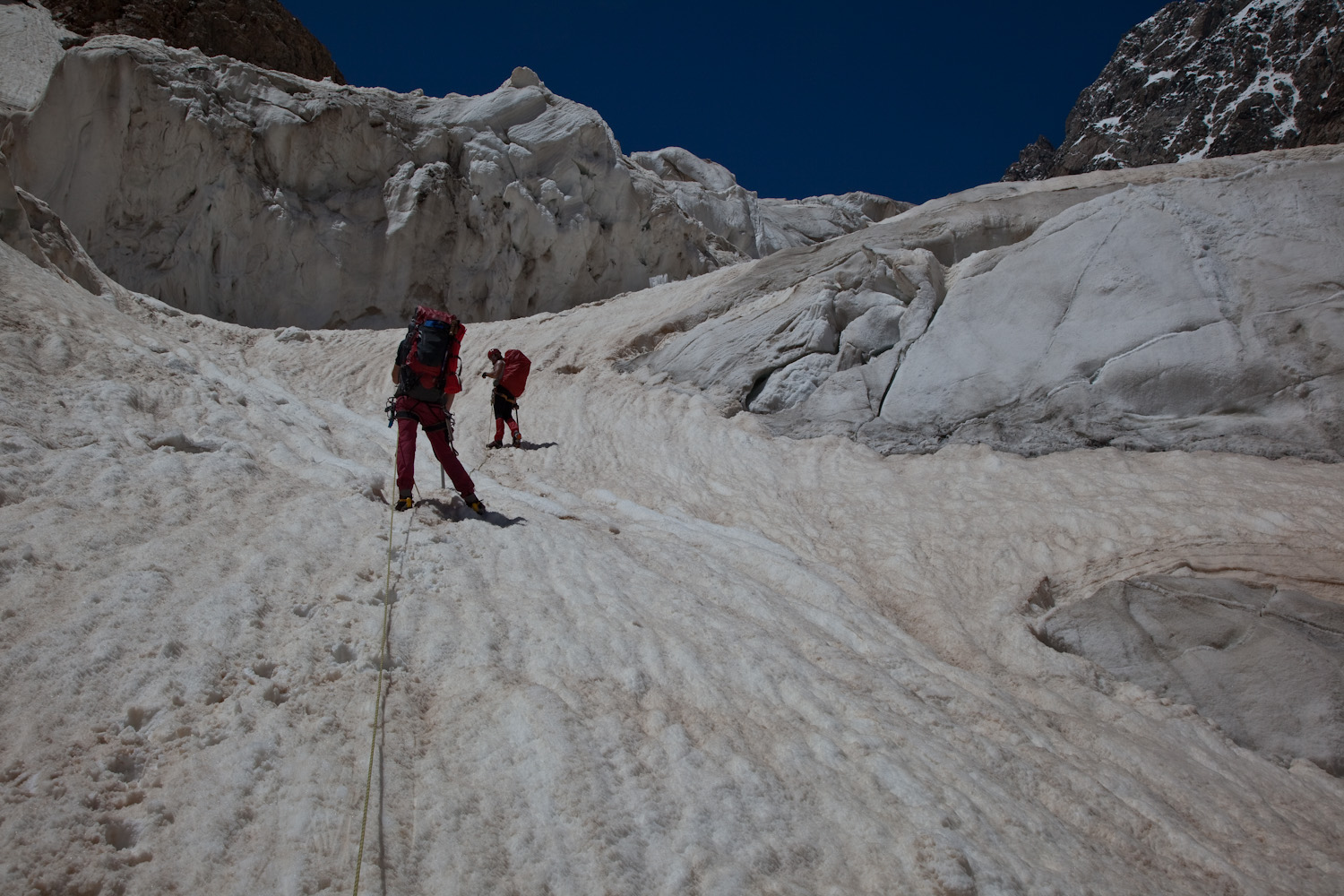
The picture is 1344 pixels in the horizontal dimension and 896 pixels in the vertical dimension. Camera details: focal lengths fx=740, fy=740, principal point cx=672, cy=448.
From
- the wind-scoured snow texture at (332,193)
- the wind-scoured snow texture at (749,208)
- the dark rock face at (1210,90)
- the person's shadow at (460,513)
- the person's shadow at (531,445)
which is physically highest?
the dark rock face at (1210,90)

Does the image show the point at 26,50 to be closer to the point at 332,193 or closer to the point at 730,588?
the point at 332,193

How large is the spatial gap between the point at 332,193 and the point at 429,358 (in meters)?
15.3

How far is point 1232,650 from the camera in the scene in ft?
13.6


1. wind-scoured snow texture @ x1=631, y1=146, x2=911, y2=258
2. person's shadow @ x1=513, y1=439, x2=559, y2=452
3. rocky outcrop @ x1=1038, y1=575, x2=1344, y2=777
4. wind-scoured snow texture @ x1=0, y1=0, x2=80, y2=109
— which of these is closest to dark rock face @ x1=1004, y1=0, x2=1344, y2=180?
wind-scoured snow texture @ x1=631, y1=146, x2=911, y2=258

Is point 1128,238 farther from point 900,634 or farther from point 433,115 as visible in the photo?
point 433,115

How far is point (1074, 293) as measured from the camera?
7.78 m

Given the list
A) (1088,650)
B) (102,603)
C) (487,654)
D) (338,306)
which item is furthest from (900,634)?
(338,306)

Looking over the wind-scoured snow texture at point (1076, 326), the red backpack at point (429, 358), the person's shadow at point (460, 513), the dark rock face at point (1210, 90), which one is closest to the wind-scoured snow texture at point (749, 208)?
the wind-scoured snow texture at point (1076, 326)

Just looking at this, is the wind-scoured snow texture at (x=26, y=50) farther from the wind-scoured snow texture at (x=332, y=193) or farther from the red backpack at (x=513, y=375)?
the red backpack at (x=513, y=375)

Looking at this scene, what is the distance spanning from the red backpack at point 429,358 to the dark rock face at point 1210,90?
207 ft

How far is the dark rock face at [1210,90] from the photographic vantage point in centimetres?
6250

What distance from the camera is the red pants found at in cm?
513

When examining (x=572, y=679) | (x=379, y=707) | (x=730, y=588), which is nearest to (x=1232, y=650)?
(x=730, y=588)

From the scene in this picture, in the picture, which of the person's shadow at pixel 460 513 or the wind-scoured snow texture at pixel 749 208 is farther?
the wind-scoured snow texture at pixel 749 208
